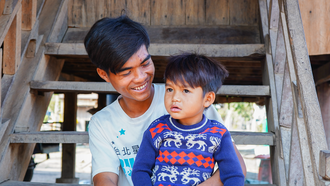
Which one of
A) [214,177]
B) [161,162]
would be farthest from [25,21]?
[214,177]

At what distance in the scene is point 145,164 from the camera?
1294 mm

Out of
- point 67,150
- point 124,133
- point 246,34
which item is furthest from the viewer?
point 67,150

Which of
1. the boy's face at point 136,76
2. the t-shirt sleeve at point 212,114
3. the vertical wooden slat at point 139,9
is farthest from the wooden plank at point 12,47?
the t-shirt sleeve at point 212,114

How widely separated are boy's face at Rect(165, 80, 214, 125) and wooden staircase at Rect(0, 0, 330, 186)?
0.48 m

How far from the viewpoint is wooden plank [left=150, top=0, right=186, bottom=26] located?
3.29 m

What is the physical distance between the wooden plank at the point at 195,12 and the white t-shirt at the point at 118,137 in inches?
72.1

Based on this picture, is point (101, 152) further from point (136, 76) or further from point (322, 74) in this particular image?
point (322, 74)

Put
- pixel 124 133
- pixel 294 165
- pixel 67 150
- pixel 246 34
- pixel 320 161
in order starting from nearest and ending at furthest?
pixel 320 161 < pixel 124 133 < pixel 294 165 < pixel 246 34 < pixel 67 150

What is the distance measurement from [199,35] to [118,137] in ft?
5.77

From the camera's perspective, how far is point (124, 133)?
157 cm

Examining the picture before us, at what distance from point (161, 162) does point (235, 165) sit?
0.96 ft

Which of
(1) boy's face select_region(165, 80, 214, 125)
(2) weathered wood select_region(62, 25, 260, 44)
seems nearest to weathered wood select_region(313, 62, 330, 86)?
(2) weathered wood select_region(62, 25, 260, 44)

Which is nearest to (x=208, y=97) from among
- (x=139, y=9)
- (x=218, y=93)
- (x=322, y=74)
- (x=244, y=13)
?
(x=218, y=93)

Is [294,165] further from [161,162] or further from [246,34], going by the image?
[246,34]
